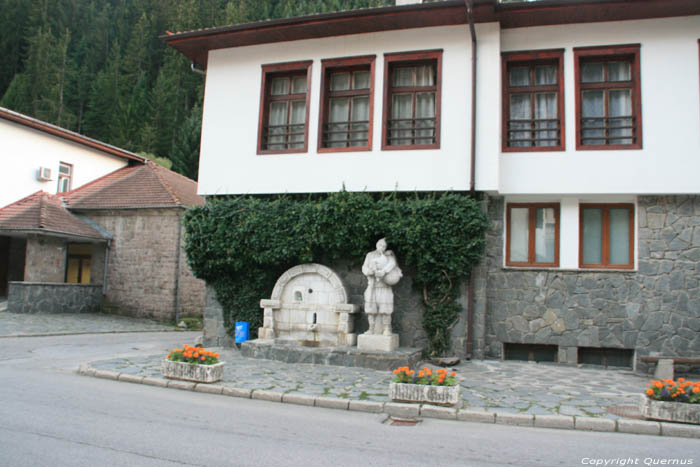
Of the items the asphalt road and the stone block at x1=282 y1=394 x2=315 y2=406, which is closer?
the asphalt road

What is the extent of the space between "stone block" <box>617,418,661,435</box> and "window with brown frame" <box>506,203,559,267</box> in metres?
5.71

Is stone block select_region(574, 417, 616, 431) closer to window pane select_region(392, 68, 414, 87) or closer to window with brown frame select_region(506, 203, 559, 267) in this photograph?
window with brown frame select_region(506, 203, 559, 267)

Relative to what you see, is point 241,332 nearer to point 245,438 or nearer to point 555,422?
point 245,438

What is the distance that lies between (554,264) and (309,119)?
6541 millimetres

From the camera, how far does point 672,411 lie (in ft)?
23.3

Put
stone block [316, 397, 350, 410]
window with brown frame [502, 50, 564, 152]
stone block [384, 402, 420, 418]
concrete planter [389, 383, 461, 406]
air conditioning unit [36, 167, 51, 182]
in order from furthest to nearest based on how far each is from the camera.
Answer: air conditioning unit [36, 167, 51, 182] → window with brown frame [502, 50, 564, 152] → stone block [316, 397, 350, 410] → concrete planter [389, 383, 461, 406] → stone block [384, 402, 420, 418]

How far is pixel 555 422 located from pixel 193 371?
562 cm

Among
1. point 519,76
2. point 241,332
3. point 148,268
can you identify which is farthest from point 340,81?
point 148,268

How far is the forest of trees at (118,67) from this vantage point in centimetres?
4316

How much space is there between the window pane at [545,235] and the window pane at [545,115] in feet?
5.16

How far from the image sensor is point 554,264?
1240 cm

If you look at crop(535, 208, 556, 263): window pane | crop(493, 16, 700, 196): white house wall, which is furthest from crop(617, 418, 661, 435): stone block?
crop(493, 16, 700, 196): white house wall

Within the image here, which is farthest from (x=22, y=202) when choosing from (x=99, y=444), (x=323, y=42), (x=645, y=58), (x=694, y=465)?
(x=694, y=465)

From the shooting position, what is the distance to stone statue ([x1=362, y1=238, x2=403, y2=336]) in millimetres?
11531
